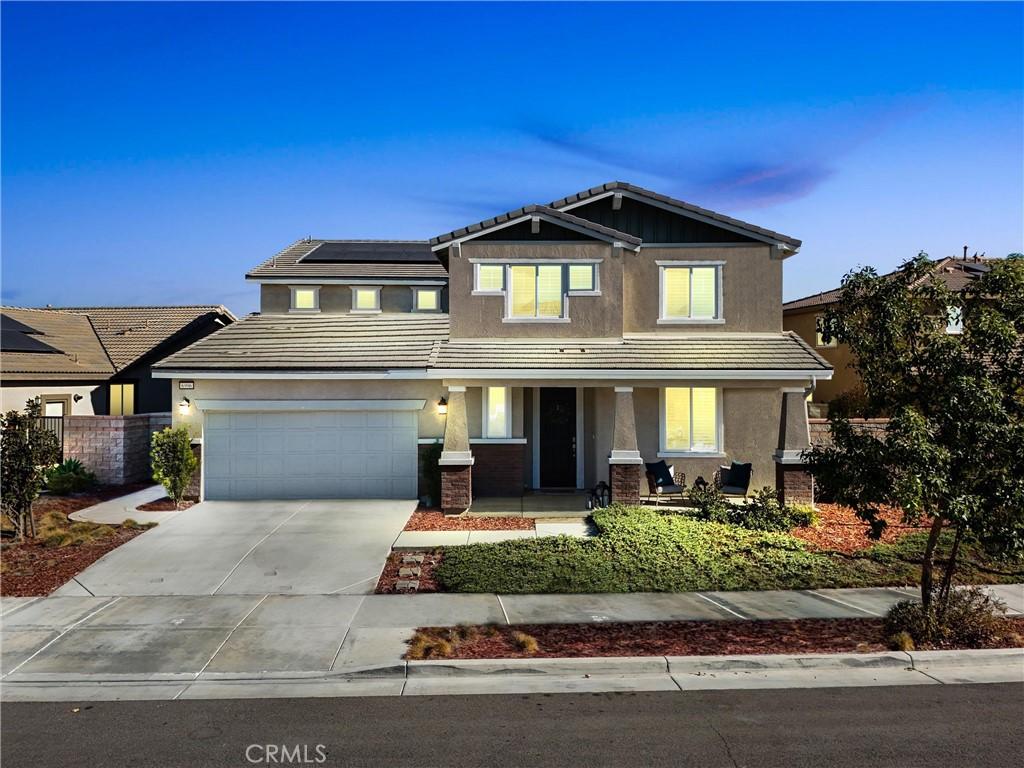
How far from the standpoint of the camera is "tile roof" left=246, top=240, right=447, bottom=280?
22953mm

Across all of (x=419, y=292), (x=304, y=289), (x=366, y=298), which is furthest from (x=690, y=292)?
(x=304, y=289)

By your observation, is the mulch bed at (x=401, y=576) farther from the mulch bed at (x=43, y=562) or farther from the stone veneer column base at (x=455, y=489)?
the mulch bed at (x=43, y=562)

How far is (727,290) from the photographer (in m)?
16.6

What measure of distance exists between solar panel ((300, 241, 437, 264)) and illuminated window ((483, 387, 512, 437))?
416 inches

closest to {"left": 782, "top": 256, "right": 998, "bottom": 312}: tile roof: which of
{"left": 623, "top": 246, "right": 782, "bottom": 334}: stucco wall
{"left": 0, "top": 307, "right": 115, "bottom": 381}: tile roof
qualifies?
{"left": 623, "top": 246, "right": 782, "bottom": 334}: stucco wall

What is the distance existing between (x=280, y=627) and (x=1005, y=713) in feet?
25.1

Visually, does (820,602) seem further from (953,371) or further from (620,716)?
(620,716)

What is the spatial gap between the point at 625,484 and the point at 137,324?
24.3m

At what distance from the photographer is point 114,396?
85.6ft

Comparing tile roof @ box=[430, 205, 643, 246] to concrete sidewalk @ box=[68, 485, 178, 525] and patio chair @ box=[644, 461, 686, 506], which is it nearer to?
patio chair @ box=[644, 461, 686, 506]

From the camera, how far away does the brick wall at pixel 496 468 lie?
51.6 ft

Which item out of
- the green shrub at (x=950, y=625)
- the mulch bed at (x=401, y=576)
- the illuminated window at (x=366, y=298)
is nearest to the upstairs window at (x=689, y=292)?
the mulch bed at (x=401, y=576)

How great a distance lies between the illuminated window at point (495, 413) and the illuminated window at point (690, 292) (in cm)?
448

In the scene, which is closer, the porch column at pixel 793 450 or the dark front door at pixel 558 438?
the porch column at pixel 793 450
